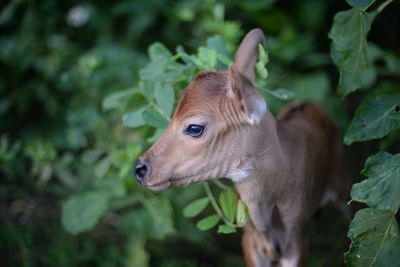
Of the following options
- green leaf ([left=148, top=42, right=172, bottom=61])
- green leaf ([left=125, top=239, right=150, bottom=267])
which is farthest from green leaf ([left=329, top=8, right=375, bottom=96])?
green leaf ([left=125, top=239, right=150, bottom=267])

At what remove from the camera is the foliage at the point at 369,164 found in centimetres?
177

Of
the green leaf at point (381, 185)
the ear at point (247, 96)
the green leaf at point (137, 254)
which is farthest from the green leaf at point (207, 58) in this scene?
the green leaf at point (137, 254)

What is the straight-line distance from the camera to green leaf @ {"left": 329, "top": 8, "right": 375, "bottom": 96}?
2008 millimetres

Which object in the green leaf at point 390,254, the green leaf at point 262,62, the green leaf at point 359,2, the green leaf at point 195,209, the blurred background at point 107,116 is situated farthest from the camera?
the blurred background at point 107,116

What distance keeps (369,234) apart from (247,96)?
Result: 0.70 m

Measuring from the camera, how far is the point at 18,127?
443 centimetres

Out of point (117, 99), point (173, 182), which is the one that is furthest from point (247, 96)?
point (117, 99)

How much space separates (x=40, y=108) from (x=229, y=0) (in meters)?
1.98

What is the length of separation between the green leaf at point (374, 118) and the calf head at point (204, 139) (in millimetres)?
497

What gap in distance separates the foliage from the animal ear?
1.09ft

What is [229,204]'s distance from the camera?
2197 millimetres

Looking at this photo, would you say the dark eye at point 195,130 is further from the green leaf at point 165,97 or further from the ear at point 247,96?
the green leaf at point 165,97

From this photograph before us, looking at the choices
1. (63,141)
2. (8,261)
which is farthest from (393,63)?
(8,261)

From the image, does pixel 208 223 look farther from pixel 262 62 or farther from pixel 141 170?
pixel 262 62
